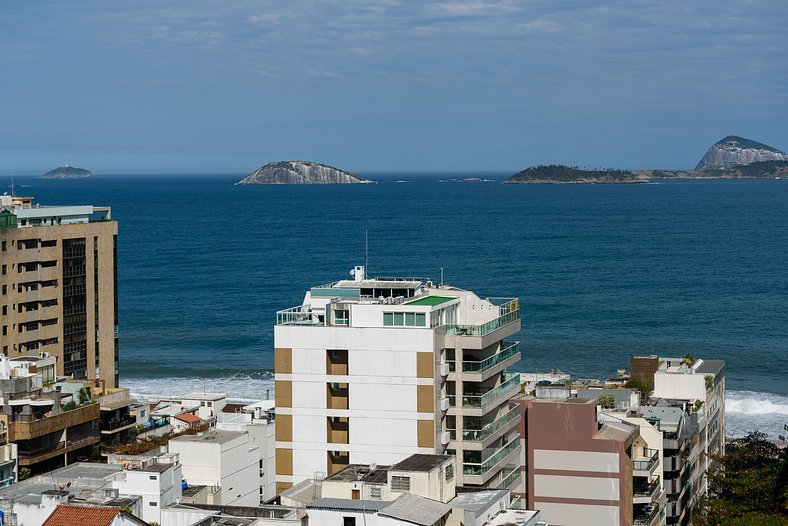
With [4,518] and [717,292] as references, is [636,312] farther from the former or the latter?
[4,518]

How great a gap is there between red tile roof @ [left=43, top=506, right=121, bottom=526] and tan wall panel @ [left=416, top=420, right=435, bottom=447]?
14.8m

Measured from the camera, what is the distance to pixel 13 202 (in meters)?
93.5

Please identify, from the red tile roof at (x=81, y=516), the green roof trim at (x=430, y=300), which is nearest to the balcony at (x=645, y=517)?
the green roof trim at (x=430, y=300)

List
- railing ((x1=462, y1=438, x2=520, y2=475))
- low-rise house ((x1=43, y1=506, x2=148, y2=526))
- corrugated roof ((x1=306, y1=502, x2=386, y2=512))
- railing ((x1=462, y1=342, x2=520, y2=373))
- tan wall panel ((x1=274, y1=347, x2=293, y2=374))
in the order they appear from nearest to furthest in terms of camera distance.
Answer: low-rise house ((x1=43, y1=506, x2=148, y2=526)), corrugated roof ((x1=306, y1=502, x2=386, y2=512)), tan wall panel ((x1=274, y1=347, x2=293, y2=374)), railing ((x1=462, y1=438, x2=520, y2=475)), railing ((x1=462, y1=342, x2=520, y2=373))

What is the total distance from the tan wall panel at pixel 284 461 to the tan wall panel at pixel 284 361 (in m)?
3.16

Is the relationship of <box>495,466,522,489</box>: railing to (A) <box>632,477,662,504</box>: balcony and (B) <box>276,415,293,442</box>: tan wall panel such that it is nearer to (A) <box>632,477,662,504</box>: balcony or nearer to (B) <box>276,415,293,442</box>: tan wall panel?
(A) <box>632,477,662,504</box>: balcony

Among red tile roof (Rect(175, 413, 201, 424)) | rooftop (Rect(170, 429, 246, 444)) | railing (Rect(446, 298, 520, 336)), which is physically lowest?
red tile roof (Rect(175, 413, 201, 424))

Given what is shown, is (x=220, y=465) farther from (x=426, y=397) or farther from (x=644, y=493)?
(x=644, y=493)

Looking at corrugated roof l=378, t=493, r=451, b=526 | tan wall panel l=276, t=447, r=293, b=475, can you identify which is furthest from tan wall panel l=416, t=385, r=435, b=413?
corrugated roof l=378, t=493, r=451, b=526

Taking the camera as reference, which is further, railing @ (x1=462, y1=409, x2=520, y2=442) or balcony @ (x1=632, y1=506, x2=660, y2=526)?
balcony @ (x1=632, y1=506, x2=660, y2=526)

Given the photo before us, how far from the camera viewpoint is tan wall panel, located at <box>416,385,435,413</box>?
51344 millimetres

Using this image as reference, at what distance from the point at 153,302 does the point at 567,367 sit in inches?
2682

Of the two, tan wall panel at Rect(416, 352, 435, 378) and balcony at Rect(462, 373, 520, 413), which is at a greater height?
tan wall panel at Rect(416, 352, 435, 378)

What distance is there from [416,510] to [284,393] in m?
12.2
